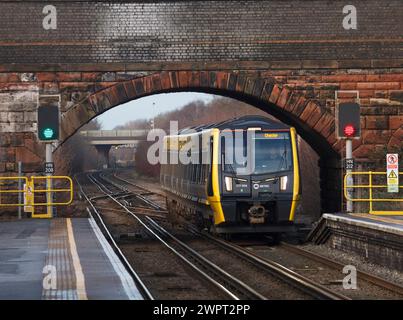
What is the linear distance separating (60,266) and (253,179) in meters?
7.66

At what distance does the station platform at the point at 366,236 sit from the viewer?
52.1 feet

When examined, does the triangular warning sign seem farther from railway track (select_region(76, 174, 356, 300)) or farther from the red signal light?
railway track (select_region(76, 174, 356, 300))

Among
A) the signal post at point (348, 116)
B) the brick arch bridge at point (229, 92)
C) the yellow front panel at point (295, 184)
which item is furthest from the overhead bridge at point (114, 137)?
the yellow front panel at point (295, 184)

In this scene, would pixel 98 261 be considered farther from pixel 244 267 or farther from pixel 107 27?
pixel 107 27

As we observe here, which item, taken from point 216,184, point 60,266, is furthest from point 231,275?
point 216,184

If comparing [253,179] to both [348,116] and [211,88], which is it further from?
[348,116]

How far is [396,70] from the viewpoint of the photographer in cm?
2644

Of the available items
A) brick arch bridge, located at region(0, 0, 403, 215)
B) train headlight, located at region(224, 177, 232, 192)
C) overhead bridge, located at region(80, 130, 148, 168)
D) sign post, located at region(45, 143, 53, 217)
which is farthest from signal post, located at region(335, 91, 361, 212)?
overhead bridge, located at region(80, 130, 148, 168)

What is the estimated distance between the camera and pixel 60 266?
560 inches

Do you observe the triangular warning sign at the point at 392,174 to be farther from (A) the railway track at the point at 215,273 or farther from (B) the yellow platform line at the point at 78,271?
(B) the yellow platform line at the point at 78,271

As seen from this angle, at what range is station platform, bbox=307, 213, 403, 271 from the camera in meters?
15.9

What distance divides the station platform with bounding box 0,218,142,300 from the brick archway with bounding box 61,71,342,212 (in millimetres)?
4995

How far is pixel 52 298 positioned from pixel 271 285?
5151 millimetres

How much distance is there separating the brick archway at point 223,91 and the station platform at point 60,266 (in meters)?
4.99
